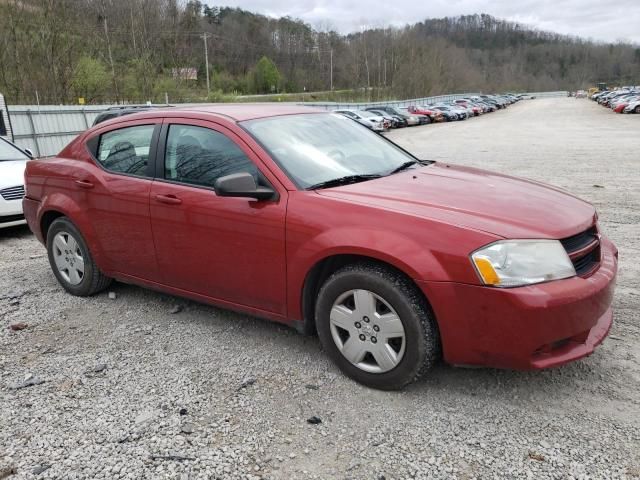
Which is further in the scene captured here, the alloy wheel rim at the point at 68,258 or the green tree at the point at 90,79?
the green tree at the point at 90,79

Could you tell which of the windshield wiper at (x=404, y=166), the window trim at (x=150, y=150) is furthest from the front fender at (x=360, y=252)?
the window trim at (x=150, y=150)

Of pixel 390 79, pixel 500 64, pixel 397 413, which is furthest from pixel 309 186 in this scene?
pixel 500 64

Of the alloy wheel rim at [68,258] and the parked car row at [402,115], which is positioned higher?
the alloy wheel rim at [68,258]

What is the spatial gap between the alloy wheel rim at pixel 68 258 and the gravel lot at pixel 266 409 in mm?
468

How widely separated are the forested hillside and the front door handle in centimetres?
2426

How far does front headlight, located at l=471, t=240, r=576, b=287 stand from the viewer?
2.65 meters

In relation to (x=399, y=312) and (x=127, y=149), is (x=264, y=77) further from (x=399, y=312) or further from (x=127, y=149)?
(x=399, y=312)

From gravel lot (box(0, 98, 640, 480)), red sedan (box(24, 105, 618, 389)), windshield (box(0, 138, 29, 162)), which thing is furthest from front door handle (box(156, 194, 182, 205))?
windshield (box(0, 138, 29, 162))

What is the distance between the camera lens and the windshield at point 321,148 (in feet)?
11.3

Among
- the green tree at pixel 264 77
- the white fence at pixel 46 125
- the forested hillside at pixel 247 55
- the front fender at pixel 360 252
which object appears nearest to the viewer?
the front fender at pixel 360 252

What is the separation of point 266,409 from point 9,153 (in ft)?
23.3

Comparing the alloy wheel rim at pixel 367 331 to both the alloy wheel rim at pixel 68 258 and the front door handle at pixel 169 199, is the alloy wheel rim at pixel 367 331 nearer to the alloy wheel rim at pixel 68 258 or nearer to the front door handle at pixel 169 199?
the front door handle at pixel 169 199

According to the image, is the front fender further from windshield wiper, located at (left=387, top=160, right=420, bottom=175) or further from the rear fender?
the rear fender

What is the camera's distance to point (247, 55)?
292ft
